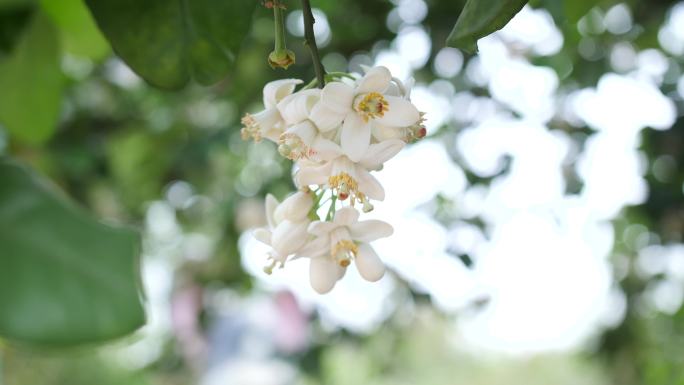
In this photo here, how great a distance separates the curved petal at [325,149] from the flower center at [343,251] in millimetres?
41

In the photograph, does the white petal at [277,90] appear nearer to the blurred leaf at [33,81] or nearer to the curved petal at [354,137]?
the curved petal at [354,137]

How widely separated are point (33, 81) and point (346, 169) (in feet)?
0.94

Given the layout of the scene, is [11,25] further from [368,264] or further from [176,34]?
[368,264]

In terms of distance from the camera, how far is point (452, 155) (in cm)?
91

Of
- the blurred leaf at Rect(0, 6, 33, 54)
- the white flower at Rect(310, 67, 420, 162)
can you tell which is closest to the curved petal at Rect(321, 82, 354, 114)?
the white flower at Rect(310, 67, 420, 162)

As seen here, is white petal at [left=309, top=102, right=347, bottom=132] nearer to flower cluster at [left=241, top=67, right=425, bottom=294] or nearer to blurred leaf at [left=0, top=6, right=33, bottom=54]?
flower cluster at [left=241, top=67, right=425, bottom=294]

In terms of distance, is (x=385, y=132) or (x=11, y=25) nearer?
(x=385, y=132)

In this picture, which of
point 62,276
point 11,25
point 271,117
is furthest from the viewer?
point 11,25

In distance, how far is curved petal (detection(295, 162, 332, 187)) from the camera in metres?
0.34

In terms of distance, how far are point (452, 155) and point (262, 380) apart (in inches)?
62.9

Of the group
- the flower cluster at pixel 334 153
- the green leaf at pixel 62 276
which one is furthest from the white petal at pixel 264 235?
the green leaf at pixel 62 276

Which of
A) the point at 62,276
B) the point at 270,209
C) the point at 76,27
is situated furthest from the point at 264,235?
the point at 76,27

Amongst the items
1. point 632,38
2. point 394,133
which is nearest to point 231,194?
point 632,38

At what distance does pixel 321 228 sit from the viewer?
36 centimetres
